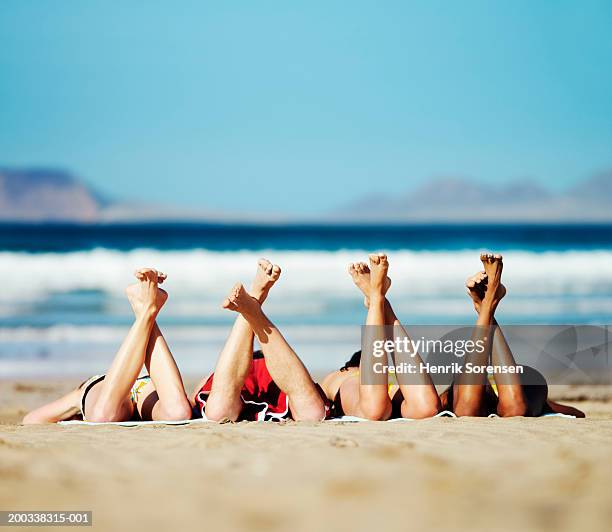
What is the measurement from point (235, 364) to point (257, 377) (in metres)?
0.35

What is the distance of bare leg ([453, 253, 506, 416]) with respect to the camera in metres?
4.31

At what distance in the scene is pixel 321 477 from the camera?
2.93 meters

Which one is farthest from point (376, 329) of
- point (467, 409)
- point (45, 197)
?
point (45, 197)

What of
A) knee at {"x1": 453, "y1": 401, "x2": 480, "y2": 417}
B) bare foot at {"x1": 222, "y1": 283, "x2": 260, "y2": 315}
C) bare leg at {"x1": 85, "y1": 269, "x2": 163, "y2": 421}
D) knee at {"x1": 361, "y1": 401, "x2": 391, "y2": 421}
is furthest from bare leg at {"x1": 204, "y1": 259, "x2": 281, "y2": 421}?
knee at {"x1": 453, "y1": 401, "x2": 480, "y2": 417}

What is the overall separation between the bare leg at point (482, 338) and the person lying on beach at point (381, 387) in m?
0.15

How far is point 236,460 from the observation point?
10.6 feet

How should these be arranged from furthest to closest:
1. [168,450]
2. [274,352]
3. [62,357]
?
[62,357], [274,352], [168,450]

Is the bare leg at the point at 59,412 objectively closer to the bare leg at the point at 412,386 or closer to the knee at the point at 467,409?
the bare leg at the point at 412,386

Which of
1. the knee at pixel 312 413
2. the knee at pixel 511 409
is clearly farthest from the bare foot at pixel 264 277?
the knee at pixel 511 409

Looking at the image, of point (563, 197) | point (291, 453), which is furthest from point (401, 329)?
point (563, 197)

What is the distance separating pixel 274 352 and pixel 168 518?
182 centimetres

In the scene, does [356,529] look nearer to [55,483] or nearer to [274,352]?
[55,483]

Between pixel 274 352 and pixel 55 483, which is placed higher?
pixel 274 352

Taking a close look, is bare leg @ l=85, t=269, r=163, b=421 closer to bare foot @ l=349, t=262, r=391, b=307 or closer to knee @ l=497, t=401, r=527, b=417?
bare foot @ l=349, t=262, r=391, b=307
